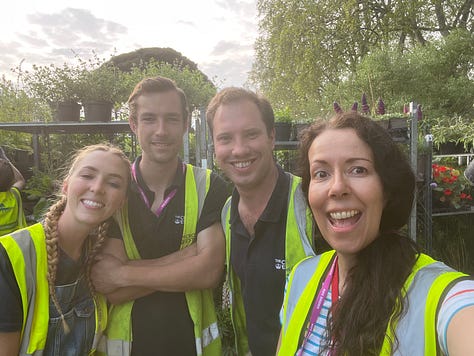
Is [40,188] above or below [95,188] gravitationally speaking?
below

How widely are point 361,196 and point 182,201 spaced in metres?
1.03

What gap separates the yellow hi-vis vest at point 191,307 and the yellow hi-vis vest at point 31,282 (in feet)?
1.28

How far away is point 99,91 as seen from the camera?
267 inches

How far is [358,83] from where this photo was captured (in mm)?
14219

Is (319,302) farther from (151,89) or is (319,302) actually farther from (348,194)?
(151,89)

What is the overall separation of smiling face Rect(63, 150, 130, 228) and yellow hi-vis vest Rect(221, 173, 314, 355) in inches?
23.0

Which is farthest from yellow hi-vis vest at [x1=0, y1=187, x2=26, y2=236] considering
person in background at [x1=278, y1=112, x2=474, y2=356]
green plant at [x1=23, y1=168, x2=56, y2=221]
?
person in background at [x1=278, y1=112, x2=474, y2=356]

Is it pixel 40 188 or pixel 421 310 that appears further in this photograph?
pixel 40 188

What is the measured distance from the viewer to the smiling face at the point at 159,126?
6.93 feet

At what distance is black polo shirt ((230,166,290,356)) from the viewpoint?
6.51 ft

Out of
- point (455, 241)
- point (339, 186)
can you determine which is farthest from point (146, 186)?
point (455, 241)

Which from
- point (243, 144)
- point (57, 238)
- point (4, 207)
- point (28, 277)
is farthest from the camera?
point (4, 207)

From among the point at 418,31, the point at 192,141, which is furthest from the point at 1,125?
the point at 418,31

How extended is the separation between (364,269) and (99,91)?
6325mm
